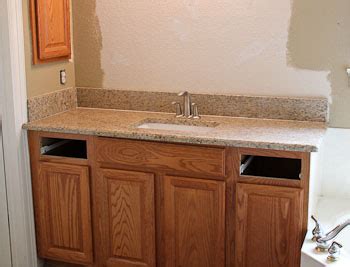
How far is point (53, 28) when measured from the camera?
2.99 m

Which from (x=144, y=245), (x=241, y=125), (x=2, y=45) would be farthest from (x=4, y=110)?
(x=241, y=125)

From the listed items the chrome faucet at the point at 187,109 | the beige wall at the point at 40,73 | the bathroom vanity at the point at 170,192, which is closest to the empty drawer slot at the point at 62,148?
the bathroom vanity at the point at 170,192

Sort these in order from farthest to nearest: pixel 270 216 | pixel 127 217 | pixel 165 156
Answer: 1. pixel 127 217
2. pixel 165 156
3. pixel 270 216

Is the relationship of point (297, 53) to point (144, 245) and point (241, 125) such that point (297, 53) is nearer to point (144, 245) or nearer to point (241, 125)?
point (241, 125)

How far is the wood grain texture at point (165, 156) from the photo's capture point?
2521 millimetres

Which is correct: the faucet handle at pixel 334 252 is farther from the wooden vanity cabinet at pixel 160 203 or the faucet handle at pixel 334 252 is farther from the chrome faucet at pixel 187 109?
the chrome faucet at pixel 187 109

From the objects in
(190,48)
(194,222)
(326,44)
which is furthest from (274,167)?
(190,48)

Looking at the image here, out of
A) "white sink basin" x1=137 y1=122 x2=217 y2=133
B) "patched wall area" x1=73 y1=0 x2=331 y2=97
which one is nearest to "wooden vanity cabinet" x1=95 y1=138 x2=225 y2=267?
"white sink basin" x1=137 y1=122 x2=217 y2=133

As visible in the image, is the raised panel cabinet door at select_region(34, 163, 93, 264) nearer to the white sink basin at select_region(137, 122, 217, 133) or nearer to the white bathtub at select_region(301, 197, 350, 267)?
the white sink basin at select_region(137, 122, 217, 133)

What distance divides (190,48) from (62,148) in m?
0.93

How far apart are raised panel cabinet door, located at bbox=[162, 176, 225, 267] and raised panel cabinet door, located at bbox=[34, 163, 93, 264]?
17.7 inches

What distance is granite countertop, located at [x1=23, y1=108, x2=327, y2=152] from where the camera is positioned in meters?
2.44

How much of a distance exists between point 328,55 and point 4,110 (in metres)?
1.72

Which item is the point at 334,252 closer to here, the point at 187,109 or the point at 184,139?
the point at 184,139
